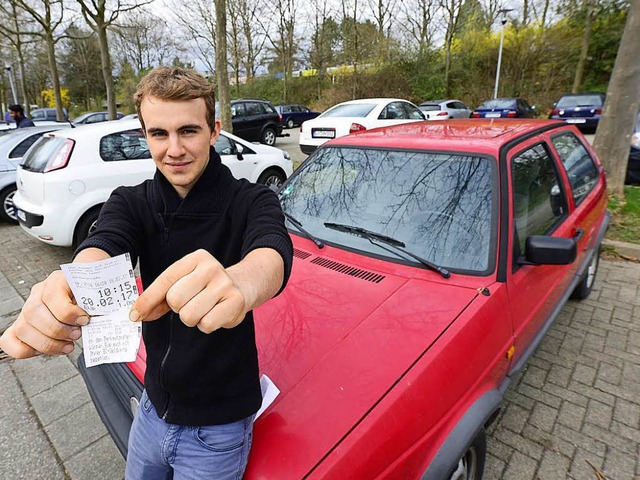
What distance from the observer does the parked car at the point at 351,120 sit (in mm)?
9172

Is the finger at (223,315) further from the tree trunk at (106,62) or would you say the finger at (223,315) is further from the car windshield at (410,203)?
the tree trunk at (106,62)

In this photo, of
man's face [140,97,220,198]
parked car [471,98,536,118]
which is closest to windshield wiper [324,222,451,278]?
man's face [140,97,220,198]

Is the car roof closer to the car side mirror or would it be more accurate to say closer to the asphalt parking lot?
the car side mirror

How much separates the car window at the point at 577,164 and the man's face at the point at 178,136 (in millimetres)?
2725

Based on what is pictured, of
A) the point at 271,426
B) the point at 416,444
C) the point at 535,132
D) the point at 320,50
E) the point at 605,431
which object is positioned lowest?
the point at 605,431

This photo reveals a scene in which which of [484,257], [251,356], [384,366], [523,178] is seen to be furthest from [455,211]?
[251,356]

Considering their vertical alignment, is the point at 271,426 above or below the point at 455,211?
below

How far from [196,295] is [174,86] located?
616 mm

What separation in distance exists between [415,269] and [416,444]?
850 mm

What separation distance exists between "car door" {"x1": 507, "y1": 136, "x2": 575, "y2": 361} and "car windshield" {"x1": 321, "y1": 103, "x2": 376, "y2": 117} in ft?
23.9

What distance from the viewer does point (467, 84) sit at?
2536 cm

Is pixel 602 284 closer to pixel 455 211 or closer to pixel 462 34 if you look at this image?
pixel 455 211

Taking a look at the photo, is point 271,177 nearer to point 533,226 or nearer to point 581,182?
point 581,182

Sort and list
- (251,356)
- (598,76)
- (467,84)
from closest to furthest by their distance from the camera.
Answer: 1. (251,356)
2. (598,76)
3. (467,84)
